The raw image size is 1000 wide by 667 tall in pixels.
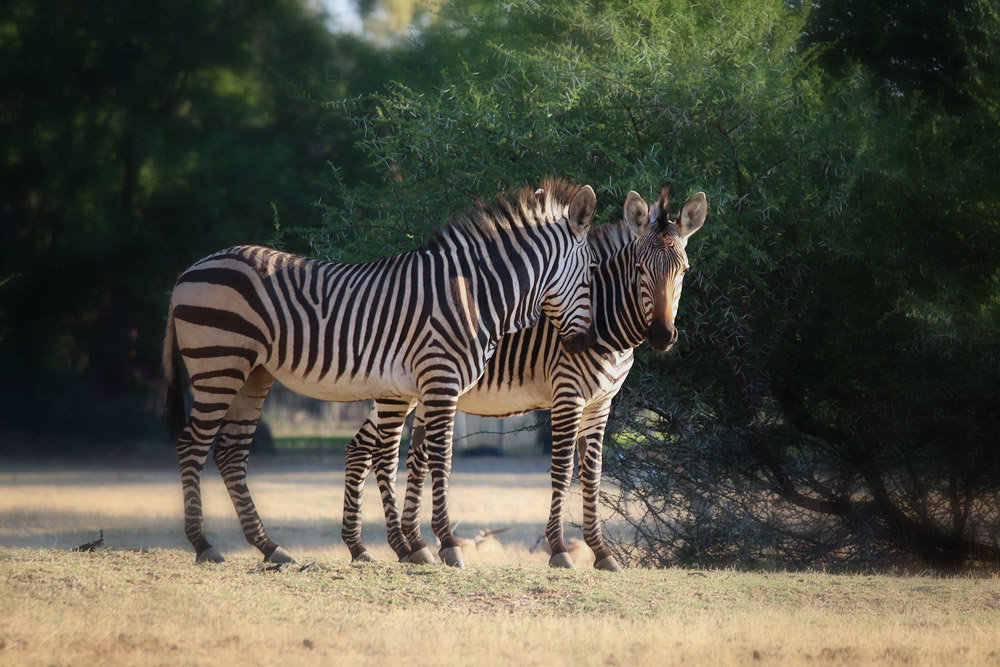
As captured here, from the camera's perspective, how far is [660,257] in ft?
26.5

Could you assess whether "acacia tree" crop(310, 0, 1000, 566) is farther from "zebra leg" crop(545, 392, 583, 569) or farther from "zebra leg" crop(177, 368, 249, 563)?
"zebra leg" crop(177, 368, 249, 563)

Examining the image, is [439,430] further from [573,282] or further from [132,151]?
[132,151]

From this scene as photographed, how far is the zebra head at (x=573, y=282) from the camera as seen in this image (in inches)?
321

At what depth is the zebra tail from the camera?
8180mm

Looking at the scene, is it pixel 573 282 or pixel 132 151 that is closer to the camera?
pixel 573 282

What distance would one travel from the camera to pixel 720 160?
10797 millimetres

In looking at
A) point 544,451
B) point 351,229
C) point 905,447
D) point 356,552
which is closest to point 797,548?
point 905,447

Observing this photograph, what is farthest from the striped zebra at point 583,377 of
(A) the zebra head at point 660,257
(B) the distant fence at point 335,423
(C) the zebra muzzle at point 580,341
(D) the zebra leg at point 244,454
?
(B) the distant fence at point 335,423

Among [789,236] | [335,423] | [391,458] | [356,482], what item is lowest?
[335,423]

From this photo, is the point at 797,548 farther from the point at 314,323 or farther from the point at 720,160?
the point at 314,323

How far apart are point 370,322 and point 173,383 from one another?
1.70 meters

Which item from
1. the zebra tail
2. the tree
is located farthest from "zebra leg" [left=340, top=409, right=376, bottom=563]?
the tree

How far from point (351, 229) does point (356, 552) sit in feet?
15.8

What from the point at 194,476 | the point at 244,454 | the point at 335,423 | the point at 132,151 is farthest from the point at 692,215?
the point at 335,423
